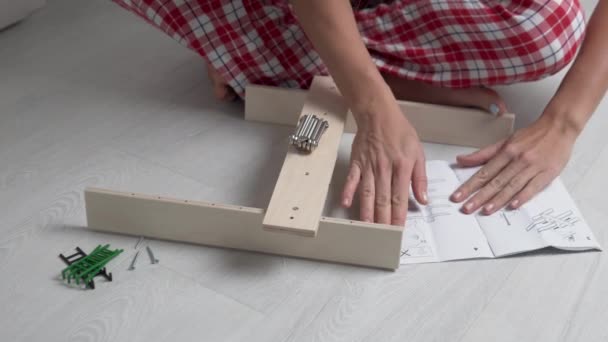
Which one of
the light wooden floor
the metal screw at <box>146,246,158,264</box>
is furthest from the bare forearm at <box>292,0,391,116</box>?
the metal screw at <box>146,246,158,264</box>

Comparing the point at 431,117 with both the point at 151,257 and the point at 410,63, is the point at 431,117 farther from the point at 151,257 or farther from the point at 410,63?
the point at 151,257

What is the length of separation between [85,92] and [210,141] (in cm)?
39

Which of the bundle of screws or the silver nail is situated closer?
the bundle of screws

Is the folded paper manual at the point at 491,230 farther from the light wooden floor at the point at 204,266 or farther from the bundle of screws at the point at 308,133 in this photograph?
the bundle of screws at the point at 308,133

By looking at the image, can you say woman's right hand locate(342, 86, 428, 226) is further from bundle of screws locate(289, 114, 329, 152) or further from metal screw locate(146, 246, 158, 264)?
metal screw locate(146, 246, 158, 264)

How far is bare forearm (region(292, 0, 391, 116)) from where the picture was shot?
153 centimetres

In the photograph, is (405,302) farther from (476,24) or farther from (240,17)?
(240,17)

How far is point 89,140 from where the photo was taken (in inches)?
66.9

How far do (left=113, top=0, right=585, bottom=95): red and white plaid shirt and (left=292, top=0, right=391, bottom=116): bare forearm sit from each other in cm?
23

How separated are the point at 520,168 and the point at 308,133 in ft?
1.44

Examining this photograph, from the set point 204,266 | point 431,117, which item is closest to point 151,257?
point 204,266

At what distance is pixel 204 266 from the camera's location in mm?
1361

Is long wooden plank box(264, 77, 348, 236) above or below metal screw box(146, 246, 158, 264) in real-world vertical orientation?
above

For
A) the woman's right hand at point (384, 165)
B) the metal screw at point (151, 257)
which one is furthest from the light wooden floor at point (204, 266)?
the woman's right hand at point (384, 165)
